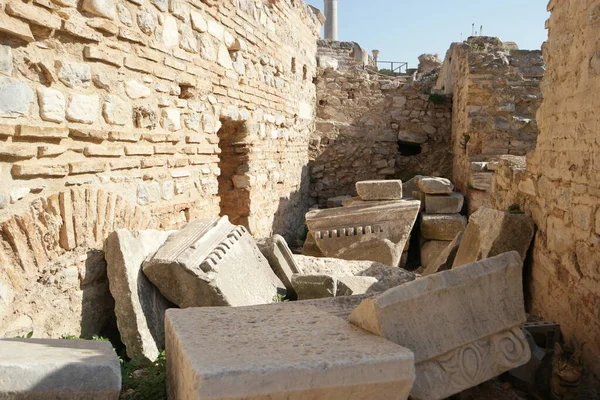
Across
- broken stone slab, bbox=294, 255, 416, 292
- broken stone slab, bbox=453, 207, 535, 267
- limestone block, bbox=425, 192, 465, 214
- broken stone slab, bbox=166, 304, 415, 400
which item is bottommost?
broken stone slab, bbox=294, 255, 416, 292

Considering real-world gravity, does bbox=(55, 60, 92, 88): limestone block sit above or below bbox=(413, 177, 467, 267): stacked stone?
above

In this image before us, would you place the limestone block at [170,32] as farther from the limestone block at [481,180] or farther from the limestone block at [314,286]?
the limestone block at [481,180]

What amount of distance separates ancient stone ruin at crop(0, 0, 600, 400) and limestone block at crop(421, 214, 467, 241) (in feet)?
6.56

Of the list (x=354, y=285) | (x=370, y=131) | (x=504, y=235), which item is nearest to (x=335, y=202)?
(x=370, y=131)

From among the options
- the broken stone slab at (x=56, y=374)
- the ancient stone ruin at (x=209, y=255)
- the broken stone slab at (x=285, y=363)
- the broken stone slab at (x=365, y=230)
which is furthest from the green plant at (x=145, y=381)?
the broken stone slab at (x=365, y=230)

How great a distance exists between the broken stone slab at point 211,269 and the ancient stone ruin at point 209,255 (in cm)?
2

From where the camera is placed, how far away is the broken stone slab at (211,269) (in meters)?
3.46

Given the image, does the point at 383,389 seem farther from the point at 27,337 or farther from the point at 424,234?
the point at 424,234

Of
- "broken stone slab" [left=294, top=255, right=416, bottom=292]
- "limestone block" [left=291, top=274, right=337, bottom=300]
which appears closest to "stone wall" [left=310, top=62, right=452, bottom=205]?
"broken stone slab" [left=294, top=255, right=416, bottom=292]

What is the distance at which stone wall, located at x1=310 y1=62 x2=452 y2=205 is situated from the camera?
399 inches

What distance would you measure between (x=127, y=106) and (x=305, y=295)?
203cm

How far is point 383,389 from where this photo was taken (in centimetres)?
202

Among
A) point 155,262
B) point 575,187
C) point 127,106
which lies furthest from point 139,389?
point 575,187

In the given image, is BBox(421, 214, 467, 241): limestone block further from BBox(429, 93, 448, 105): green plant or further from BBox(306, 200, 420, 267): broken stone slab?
BBox(429, 93, 448, 105): green plant
